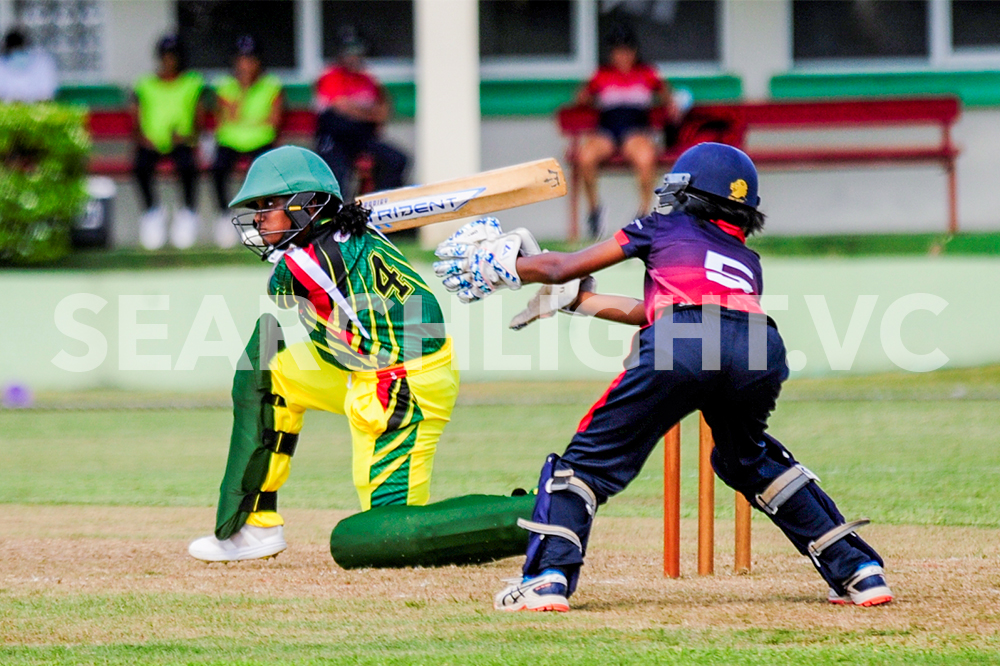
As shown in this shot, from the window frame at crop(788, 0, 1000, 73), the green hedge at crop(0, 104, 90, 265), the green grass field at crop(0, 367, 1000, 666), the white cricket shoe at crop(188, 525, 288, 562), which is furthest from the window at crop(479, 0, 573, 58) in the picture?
the white cricket shoe at crop(188, 525, 288, 562)

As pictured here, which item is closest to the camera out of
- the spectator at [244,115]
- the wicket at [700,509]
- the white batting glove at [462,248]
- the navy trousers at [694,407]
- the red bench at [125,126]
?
the navy trousers at [694,407]

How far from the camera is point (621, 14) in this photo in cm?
1402

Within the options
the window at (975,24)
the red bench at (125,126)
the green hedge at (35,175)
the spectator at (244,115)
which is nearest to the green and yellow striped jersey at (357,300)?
the spectator at (244,115)

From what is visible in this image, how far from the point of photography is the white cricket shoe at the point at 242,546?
555 cm

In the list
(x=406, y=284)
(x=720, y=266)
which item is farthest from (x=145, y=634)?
(x=720, y=266)

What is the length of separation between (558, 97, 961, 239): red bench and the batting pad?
7.76 metres

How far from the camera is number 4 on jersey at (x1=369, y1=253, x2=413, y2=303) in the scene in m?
5.34

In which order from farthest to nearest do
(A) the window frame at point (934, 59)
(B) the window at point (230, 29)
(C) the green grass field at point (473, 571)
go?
(B) the window at point (230, 29) < (A) the window frame at point (934, 59) < (C) the green grass field at point (473, 571)

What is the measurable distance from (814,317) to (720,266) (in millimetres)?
7334

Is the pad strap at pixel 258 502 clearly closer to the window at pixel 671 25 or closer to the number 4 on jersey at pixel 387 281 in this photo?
the number 4 on jersey at pixel 387 281

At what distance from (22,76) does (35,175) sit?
125cm

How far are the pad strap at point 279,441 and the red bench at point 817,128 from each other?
754cm

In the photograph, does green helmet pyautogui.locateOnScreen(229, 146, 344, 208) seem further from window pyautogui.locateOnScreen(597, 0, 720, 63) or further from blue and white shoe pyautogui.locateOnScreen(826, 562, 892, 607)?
window pyautogui.locateOnScreen(597, 0, 720, 63)

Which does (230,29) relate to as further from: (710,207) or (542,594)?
(542,594)
